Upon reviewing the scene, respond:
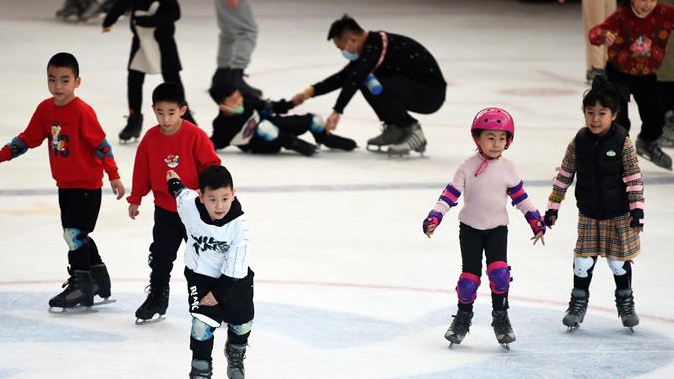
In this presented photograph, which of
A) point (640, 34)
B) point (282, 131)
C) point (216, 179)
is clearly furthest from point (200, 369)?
point (282, 131)

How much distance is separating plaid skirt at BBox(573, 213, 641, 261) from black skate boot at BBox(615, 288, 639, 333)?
17cm

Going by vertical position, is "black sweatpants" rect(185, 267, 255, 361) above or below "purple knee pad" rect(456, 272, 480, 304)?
above

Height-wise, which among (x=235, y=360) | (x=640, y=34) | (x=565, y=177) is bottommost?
(x=235, y=360)

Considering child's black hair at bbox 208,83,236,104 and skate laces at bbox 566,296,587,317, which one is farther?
child's black hair at bbox 208,83,236,104

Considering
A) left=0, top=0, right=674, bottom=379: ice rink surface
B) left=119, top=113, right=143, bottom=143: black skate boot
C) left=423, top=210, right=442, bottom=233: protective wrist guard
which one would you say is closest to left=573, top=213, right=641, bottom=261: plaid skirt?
left=0, top=0, right=674, bottom=379: ice rink surface

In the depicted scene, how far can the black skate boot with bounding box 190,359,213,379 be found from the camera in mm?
5730

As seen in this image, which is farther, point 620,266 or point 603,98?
point 620,266

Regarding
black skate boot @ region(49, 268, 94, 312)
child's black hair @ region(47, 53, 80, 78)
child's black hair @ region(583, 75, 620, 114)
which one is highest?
child's black hair @ region(47, 53, 80, 78)

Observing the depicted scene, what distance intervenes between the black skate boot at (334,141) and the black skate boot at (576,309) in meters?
5.26

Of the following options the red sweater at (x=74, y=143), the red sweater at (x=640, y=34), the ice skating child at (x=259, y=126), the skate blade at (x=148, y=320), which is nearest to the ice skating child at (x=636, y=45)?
the red sweater at (x=640, y=34)

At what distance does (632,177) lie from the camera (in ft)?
21.9

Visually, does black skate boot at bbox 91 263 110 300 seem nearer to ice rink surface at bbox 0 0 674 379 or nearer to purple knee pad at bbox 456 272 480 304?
ice rink surface at bbox 0 0 674 379

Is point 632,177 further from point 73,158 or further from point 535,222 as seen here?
point 73,158

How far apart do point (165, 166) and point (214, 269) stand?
107cm
